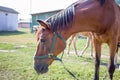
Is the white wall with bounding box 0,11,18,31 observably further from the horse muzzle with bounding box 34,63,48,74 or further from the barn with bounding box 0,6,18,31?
the horse muzzle with bounding box 34,63,48,74

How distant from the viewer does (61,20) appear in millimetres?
2805

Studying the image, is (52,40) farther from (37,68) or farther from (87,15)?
(87,15)

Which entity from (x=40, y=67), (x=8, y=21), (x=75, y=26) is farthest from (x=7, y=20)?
(x=40, y=67)

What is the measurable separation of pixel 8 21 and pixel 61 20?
99.8 ft

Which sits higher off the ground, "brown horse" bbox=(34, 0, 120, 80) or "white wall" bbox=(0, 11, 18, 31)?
"white wall" bbox=(0, 11, 18, 31)

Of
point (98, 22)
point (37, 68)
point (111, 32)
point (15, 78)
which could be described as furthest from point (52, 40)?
point (15, 78)

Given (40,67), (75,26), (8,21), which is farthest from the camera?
(8,21)

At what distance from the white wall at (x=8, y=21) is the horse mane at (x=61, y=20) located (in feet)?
93.7

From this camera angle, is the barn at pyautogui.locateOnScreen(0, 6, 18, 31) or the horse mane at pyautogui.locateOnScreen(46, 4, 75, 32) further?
the barn at pyautogui.locateOnScreen(0, 6, 18, 31)

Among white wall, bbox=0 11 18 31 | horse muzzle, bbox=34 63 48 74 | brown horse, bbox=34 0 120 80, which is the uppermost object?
white wall, bbox=0 11 18 31

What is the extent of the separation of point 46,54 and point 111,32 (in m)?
1.40

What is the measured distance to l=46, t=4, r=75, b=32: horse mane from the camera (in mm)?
2752

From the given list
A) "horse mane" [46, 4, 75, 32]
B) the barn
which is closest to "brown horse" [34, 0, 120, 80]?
"horse mane" [46, 4, 75, 32]

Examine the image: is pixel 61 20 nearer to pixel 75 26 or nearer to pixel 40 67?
pixel 75 26
